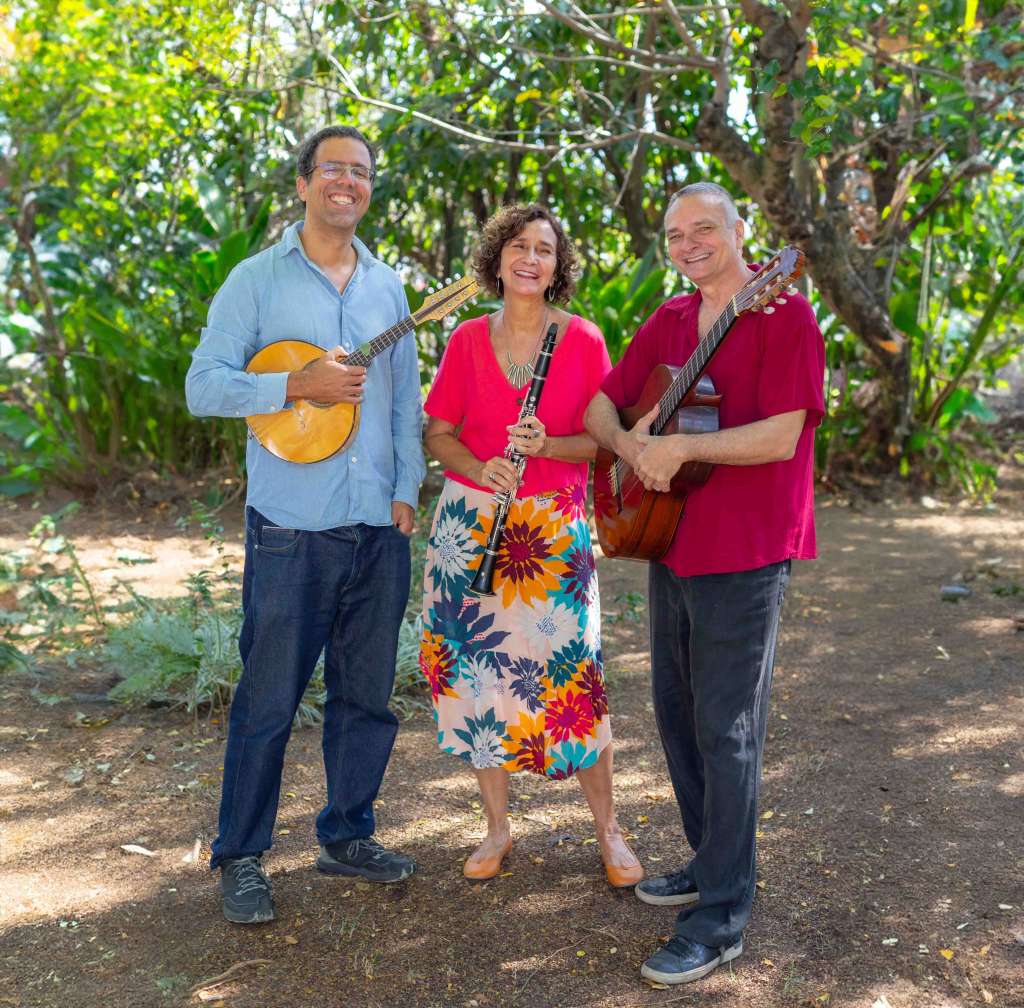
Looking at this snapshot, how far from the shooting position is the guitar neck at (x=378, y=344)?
2906 millimetres

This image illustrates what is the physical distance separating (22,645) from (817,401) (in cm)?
380

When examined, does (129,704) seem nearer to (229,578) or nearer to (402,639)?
(229,578)

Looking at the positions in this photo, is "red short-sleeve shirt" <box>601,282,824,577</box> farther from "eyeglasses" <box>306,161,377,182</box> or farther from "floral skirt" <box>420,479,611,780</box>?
"eyeglasses" <box>306,161,377,182</box>

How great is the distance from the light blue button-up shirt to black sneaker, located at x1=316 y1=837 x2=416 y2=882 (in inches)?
34.9

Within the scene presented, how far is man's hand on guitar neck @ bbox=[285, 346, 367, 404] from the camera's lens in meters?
2.84

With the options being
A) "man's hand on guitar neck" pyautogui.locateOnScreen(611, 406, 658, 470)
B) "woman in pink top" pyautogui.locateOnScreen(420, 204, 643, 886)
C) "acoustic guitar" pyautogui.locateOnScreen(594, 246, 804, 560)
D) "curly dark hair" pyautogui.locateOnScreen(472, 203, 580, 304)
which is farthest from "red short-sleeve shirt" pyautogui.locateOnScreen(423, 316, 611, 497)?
"man's hand on guitar neck" pyautogui.locateOnScreen(611, 406, 658, 470)

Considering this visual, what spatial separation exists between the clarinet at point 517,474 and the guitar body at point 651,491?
0.21m

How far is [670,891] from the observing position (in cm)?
299

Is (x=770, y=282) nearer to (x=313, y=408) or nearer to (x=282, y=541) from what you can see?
(x=313, y=408)

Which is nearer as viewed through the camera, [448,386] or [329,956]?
[329,956]

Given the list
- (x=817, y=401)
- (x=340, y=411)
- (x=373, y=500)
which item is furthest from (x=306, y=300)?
(x=817, y=401)

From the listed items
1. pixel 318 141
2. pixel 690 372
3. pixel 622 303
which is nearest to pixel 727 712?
pixel 690 372

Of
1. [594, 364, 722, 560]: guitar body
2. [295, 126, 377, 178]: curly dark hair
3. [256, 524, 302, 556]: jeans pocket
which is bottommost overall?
[256, 524, 302, 556]: jeans pocket

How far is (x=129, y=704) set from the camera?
14.4ft
